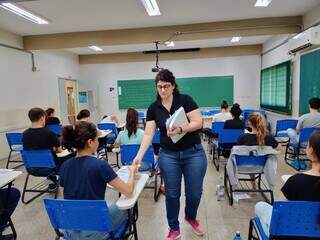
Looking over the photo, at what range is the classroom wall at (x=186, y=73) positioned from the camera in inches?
345

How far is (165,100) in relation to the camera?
2.07 metres

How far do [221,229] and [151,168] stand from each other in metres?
1.14

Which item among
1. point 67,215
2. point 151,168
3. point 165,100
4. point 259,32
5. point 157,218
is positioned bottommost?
point 157,218

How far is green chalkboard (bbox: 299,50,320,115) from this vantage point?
4734mm

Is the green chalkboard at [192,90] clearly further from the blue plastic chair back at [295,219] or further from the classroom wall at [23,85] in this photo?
the blue plastic chair back at [295,219]

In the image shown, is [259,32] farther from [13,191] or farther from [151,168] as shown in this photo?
[13,191]

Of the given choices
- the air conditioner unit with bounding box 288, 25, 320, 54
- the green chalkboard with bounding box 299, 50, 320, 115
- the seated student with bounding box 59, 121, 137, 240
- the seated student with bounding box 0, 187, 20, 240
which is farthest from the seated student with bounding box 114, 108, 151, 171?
the green chalkboard with bounding box 299, 50, 320, 115

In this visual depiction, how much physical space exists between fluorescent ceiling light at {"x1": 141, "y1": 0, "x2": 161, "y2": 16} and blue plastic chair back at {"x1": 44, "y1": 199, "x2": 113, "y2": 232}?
3.81 metres

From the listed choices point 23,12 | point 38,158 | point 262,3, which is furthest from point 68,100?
point 262,3

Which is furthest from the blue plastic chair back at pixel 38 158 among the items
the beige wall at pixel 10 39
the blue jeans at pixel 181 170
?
the beige wall at pixel 10 39

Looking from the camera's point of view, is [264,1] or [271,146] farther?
[264,1]

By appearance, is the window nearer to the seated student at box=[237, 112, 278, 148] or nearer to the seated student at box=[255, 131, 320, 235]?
the seated student at box=[237, 112, 278, 148]

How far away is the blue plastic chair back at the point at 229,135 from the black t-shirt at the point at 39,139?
2.42 metres

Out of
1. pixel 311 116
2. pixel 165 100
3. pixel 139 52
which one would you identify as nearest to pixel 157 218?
pixel 165 100
